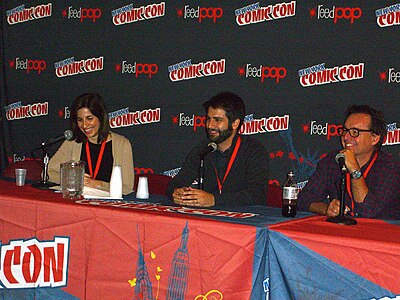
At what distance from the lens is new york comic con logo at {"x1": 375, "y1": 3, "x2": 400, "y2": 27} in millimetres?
4090

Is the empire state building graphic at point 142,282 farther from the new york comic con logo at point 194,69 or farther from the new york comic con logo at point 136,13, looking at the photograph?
the new york comic con logo at point 136,13

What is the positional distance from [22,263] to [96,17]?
110 inches

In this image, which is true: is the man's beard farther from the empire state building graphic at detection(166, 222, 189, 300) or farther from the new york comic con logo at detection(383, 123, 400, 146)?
the new york comic con logo at detection(383, 123, 400, 146)

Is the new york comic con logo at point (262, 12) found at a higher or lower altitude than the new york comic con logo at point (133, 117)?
higher

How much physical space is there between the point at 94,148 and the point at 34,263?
1054mm

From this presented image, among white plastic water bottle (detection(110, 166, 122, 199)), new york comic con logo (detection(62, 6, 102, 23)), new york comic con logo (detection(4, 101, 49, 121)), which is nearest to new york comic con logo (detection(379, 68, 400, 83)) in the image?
white plastic water bottle (detection(110, 166, 122, 199))

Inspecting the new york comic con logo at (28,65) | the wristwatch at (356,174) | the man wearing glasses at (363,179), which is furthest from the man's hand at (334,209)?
the new york comic con logo at (28,65)

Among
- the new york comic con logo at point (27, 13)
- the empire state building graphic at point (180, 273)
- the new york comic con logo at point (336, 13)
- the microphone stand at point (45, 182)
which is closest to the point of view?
the empire state building graphic at point (180, 273)

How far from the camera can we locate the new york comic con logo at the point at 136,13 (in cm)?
495

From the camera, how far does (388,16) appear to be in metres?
4.12

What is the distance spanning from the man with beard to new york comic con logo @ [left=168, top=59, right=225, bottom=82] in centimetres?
132

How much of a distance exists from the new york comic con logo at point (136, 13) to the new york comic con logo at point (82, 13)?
0.53 ft

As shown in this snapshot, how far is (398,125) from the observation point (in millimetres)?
4129

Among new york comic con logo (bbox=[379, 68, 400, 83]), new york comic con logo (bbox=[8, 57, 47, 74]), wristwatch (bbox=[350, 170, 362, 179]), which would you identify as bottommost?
wristwatch (bbox=[350, 170, 362, 179])
